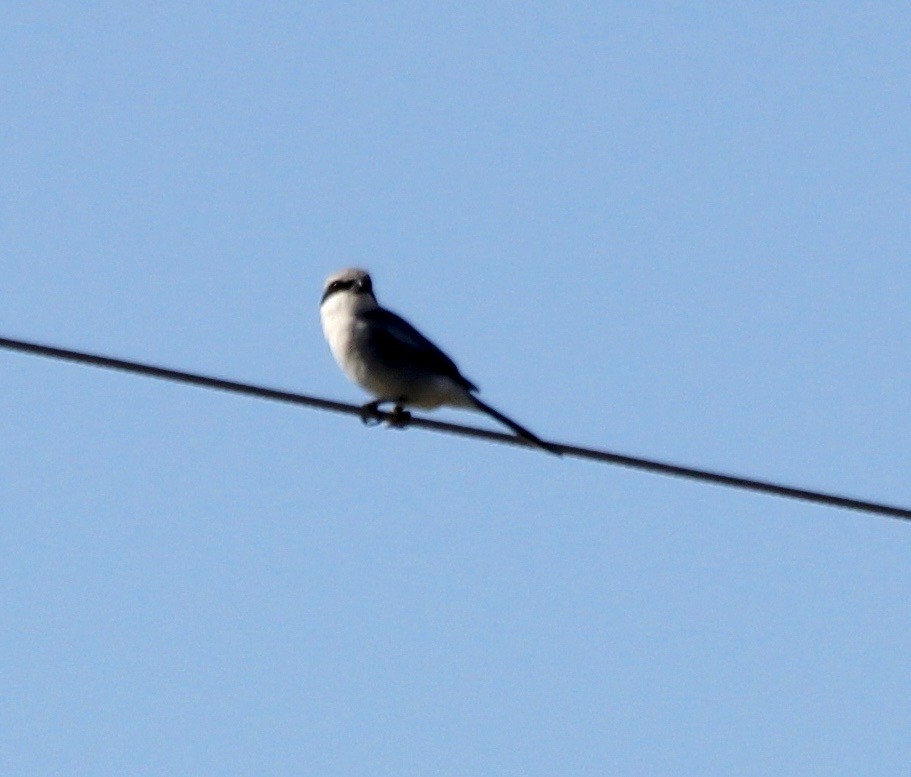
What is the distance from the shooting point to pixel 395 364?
1015 cm

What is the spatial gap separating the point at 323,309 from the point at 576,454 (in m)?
3.60

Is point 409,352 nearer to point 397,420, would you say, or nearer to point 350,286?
point 397,420

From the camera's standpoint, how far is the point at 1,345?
702cm

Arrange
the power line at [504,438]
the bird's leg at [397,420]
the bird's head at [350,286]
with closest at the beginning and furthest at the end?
1. the power line at [504,438]
2. the bird's leg at [397,420]
3. the bird's head at [350,286]

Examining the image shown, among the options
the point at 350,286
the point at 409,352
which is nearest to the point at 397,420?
the point at 409,352

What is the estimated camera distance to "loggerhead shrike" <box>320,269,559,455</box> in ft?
33.2

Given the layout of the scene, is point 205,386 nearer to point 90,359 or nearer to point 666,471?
point 90,359

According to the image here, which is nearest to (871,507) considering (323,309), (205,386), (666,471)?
(666,471)

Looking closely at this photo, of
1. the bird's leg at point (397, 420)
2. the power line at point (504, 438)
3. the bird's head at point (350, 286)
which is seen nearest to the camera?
the power line at point (504, 438)

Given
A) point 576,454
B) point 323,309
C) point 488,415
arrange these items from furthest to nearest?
1. point 323,309
2. point 488,415
3. point 576,454

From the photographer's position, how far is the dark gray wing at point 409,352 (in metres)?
10.1

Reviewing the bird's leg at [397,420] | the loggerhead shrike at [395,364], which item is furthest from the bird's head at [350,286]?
the bird's leg at [397,420]

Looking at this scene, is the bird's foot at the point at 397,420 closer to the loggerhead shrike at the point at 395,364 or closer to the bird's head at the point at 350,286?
the loggerhead shrike at the point at 395,364

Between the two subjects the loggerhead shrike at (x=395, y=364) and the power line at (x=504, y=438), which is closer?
the power line at (x=504, y=438)
